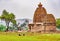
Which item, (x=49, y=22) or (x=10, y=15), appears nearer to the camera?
(x=49, y=22)

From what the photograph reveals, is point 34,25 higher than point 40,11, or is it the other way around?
point 40,11

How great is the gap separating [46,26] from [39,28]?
2.13m

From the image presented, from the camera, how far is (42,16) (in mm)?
70000

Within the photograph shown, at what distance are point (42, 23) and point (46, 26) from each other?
5.46 ft

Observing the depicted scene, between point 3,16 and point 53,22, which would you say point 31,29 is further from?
point 3,16

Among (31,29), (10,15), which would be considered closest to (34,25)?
(31,29)

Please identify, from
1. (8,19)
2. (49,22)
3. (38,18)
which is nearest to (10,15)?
(8,19)

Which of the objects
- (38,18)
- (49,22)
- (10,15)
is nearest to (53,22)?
(49,22)

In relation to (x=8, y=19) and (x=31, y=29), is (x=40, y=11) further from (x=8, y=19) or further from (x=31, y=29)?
(x=8, y=19)

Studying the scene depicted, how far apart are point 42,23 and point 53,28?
11.7 ft

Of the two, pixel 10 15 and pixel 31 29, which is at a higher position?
pixel 10 15

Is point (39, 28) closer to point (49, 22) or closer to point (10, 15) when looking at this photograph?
point (49, 22)

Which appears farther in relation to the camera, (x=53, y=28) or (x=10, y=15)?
(x=10, y=15)

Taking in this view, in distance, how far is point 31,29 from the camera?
Answer: 6831 centimetres
